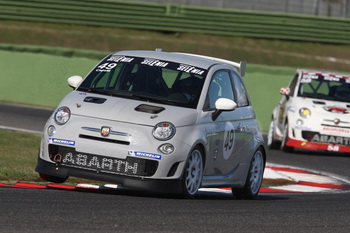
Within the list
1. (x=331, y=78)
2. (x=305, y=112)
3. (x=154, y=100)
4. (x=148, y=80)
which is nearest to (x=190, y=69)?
(x=148, y=80)

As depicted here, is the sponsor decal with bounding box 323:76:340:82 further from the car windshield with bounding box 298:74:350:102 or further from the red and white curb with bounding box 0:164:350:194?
the red and white curb with bounding box 0:164:350:194

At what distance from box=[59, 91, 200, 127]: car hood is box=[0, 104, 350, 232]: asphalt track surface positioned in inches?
28.6

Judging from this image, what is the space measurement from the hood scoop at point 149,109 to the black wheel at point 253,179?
75.7 inches

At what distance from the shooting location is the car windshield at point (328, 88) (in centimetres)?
1905

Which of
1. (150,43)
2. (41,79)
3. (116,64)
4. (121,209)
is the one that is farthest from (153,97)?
(150,43)

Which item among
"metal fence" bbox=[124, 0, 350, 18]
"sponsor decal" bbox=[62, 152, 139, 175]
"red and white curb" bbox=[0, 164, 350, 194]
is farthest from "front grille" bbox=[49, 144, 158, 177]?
"metal fence" bbox=[124, 0, 350, 18]

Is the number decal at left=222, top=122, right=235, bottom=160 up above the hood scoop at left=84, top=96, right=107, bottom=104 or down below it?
below

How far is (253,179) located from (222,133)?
118cm

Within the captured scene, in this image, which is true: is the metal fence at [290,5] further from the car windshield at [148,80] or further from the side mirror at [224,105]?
the side mirror at [224,105]

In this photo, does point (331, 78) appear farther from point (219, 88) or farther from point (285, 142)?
point (219, 88)

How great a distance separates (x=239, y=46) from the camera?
35.7 m

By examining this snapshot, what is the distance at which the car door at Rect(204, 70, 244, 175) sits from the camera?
10.1m

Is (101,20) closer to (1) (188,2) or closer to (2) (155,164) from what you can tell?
(1) (188,2)

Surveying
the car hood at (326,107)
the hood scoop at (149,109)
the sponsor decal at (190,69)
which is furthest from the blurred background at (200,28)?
the hood scoop at (149,109)
